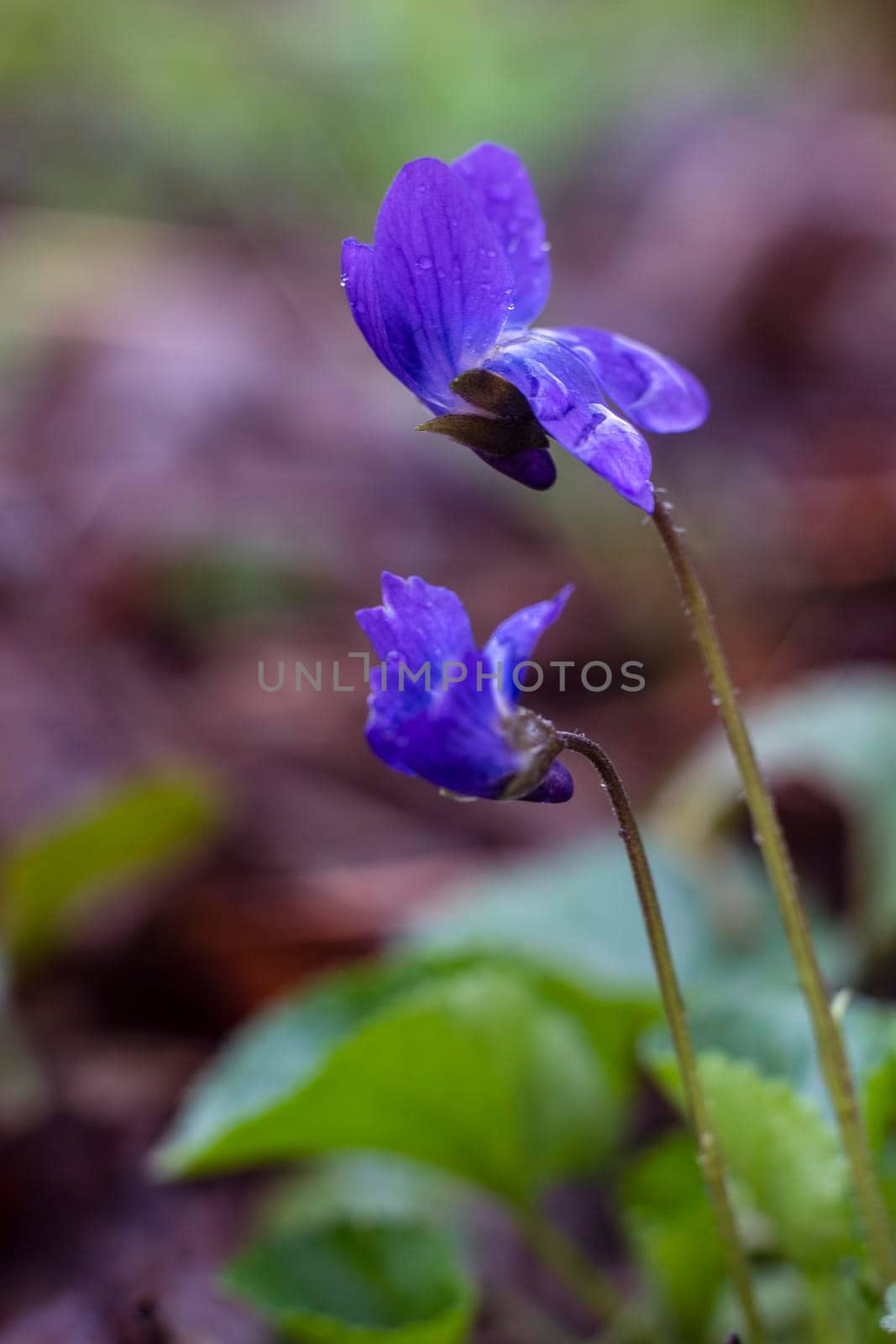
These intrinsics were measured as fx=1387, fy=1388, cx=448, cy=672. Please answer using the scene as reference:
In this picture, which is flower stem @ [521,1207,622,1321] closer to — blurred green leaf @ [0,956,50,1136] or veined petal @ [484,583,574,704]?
blurred green leaf @ [0,956,50,1136]

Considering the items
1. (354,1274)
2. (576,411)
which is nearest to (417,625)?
(576,411)

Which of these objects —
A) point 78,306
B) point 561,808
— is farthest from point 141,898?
point 78,306

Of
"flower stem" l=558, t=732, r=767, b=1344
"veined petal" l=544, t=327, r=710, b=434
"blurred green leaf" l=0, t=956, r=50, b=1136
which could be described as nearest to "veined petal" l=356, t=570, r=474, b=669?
"flower stem" l=558, t=732, r=767, b=1344

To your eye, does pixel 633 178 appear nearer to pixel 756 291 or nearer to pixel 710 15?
pixel 710 15

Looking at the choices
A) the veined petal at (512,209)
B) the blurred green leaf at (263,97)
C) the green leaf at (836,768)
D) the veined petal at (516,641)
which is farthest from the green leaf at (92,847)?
the blurred green leaf at (263,97)


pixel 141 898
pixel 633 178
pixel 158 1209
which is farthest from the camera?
pixel 633 178

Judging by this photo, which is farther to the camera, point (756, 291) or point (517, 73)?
point (517, 73)

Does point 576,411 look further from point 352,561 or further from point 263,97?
point 263,97
